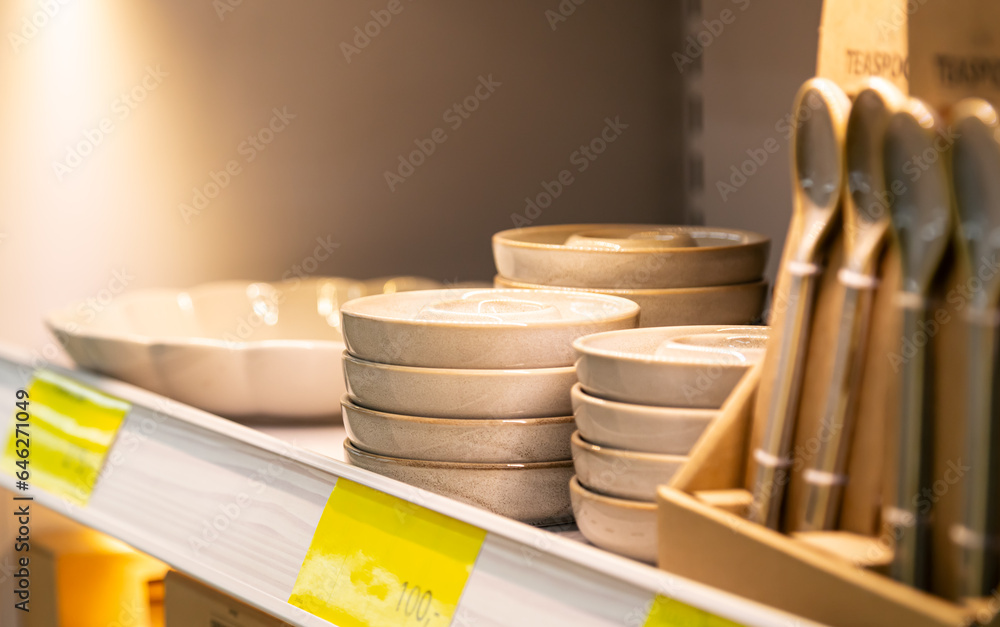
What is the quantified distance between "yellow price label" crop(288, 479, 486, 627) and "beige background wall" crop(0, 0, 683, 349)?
814 millimetres

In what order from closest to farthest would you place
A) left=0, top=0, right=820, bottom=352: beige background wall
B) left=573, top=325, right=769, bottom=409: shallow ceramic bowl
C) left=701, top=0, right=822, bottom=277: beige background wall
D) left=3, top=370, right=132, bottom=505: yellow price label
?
1. left=573, top=325, right=769, bottom=409: shallow ceramic bowl
2. left=3, top=370, right=132, bottom=505: yellow price label
3. left=701, top=0, right=822, bottom=277: beige background wall
4. left=0, top=0, right=820, bottom=352: beige background wall

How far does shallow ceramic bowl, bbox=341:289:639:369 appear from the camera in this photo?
74 cm

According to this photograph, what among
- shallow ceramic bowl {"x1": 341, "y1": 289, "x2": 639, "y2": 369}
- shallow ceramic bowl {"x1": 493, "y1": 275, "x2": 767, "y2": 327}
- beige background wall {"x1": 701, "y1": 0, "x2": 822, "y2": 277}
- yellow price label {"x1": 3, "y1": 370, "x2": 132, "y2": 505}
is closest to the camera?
shallow ceramic bowl {"x1": 341, "y1": 289, "x2": 639, "y2": 369}

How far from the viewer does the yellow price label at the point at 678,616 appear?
500mm

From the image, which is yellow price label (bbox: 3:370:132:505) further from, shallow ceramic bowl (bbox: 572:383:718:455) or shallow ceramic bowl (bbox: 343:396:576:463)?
shallow ceramic bowl (bbox: 572:383:718:455)

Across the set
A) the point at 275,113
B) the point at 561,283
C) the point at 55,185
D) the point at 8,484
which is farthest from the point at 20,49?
the point at 561,283

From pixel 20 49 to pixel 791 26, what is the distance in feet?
3.22

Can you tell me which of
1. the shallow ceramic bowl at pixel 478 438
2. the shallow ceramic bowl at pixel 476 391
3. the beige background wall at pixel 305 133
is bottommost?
the shallow ceramic bowl at pixel 478 438

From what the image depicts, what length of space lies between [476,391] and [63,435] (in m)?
0.55

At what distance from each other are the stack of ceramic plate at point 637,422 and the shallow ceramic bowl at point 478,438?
0.23ft

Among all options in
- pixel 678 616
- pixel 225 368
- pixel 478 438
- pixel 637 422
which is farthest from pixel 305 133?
pixel 678 616

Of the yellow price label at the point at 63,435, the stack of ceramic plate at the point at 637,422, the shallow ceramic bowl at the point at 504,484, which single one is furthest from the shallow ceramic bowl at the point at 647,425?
the yellow price label at the point at 63,435

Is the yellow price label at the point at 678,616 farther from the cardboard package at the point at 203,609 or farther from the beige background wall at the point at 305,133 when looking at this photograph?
the beige background wall at the point at 305,133

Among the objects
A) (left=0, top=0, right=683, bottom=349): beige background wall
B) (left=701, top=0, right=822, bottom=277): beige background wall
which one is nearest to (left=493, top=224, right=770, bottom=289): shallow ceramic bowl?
(left=701, top=0, right=822, bottom=277): beige background wall
